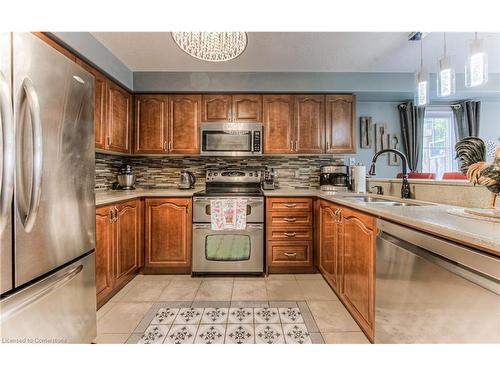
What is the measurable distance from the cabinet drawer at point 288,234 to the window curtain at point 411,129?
243 cm

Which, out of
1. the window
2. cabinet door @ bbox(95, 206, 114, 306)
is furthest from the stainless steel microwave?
the window

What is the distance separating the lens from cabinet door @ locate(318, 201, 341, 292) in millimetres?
2062

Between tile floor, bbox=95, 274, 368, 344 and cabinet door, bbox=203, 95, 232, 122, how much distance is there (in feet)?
6.23

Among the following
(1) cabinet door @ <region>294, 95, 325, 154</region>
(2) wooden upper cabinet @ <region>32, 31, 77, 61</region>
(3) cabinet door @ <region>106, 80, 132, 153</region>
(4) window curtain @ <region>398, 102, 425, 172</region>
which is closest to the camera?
(2) wooden upper cabinet @ <region>32, 31, 77, 61</region>

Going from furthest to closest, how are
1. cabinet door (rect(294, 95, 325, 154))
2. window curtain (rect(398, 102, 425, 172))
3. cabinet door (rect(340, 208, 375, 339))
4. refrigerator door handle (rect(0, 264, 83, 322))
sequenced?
window curtain (rect(398, 102, 425, 172))
cabinet door (rect(294, 95, 325, 154))
cabinet door (rect(340, 208, 375, 339))
refrigerator door handle (rect(0, 264, 83, 322))

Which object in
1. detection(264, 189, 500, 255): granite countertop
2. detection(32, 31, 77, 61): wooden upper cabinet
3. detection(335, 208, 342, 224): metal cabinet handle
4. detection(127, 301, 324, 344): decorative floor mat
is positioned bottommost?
detection(127, 301, 324, 344): decorative floor mat

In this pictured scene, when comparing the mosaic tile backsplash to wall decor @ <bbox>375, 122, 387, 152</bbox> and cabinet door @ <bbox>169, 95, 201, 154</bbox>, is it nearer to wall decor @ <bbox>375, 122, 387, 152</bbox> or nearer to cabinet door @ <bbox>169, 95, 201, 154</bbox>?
cabinet door @ <bbox>169, 95, 201, 154</bbox>

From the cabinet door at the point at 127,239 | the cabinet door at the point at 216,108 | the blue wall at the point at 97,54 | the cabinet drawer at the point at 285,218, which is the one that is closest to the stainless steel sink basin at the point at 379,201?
the cabinet drawer at the point at 285,218

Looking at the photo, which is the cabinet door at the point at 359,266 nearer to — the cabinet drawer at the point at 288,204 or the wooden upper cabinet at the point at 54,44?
the cabinet drawer at the point at 288,204

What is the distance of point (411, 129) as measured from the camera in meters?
3.83

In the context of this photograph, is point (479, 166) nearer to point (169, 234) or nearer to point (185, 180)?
point (169, 234)

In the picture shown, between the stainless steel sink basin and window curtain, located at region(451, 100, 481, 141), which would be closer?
the stainless steel sink basin
